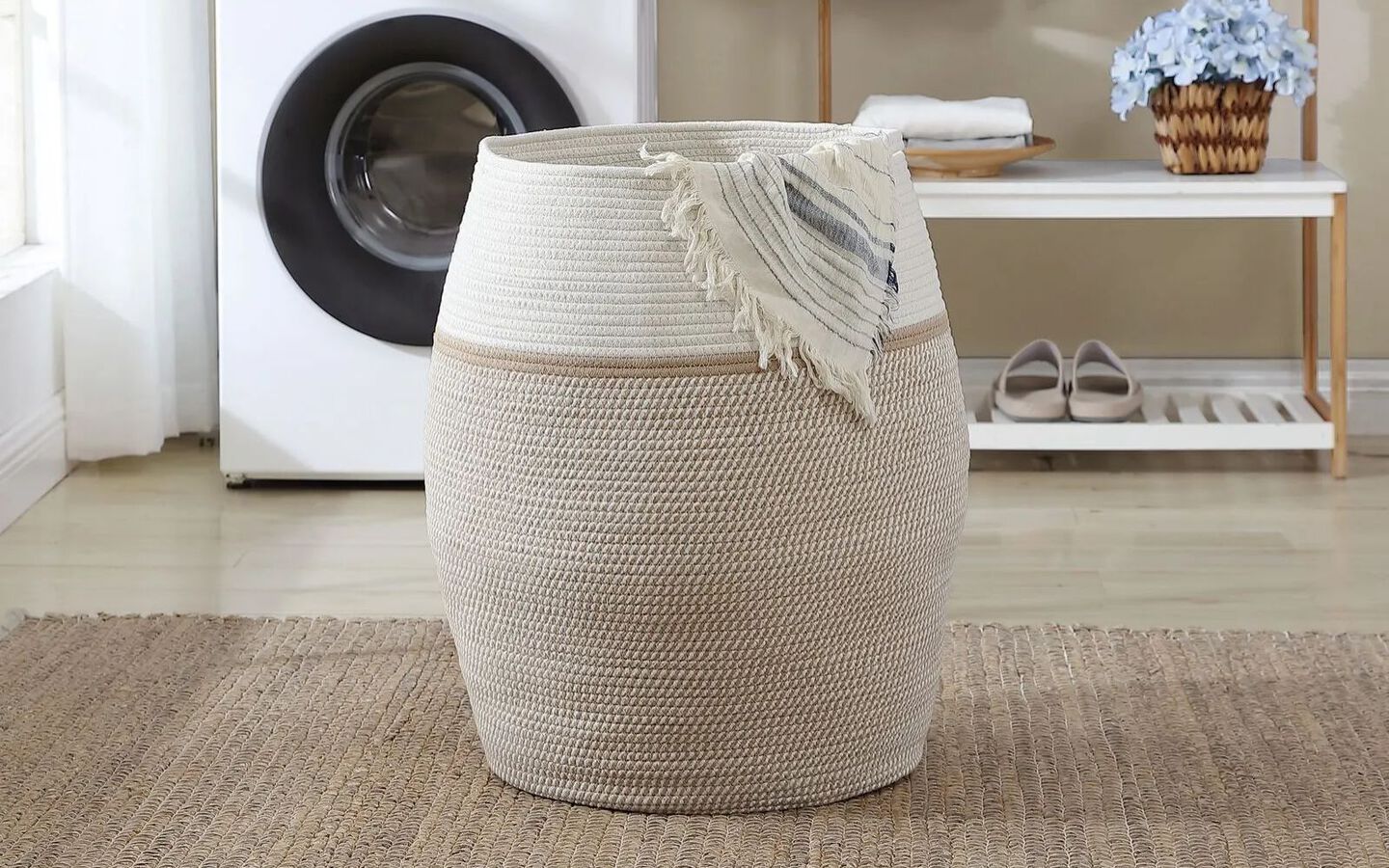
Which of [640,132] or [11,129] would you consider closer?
[640,132]

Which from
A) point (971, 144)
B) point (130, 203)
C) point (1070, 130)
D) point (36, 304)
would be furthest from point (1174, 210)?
point (36, 304)

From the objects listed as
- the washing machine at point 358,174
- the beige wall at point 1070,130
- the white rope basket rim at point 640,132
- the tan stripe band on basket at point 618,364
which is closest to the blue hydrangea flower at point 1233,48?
the beige wall at point 1070,130

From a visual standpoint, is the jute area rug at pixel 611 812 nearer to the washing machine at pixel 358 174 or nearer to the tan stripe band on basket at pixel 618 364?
the tan stripe band on basket at pixel 618 364

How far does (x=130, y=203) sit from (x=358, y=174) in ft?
1.15

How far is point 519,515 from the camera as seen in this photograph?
4.18 feet

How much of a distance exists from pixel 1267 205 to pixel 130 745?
161 centimetres

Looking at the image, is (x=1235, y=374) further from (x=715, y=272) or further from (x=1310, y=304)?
(x=715, y=272)

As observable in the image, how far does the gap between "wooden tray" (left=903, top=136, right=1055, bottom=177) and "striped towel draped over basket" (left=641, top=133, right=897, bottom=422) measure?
3.51ft

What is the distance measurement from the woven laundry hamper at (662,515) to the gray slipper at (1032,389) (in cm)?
111

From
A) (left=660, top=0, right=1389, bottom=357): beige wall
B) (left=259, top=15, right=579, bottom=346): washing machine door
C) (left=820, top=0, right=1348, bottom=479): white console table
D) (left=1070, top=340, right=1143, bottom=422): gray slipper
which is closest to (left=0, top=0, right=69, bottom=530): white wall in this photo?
(left=259, top=15, right=579, bottom=346): washing machine door

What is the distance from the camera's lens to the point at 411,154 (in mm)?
2359

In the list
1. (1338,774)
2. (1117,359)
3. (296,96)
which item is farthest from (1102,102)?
(1338,774)

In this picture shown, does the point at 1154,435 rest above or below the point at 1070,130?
below

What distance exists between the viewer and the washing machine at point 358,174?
228cm
